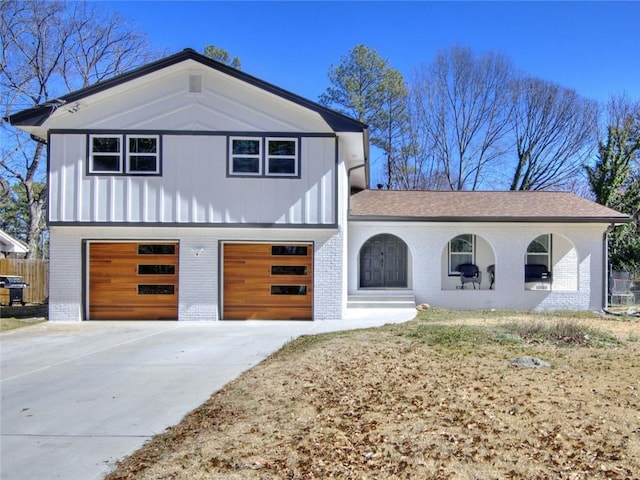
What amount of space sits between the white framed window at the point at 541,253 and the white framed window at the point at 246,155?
10.8 metres

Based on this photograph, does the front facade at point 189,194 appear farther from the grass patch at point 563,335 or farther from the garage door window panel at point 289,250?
the grass patch at point 563,335

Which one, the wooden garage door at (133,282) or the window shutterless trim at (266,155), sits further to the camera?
the wooden garage door at (133,282)

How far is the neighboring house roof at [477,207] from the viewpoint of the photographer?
53.8 ft

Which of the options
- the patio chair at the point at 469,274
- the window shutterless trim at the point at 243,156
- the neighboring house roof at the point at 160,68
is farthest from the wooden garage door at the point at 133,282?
the patio chair at the point at 469,274

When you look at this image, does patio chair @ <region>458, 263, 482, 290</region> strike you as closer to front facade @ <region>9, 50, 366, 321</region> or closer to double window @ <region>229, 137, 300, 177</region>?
front facade @ <region>9, 50, 366, 321</region>

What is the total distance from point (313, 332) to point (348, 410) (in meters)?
6.11

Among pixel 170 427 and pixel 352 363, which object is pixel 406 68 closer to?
pixel 352 363

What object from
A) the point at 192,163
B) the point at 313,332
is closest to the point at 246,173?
the point at 192,163

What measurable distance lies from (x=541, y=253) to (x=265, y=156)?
36.5ft

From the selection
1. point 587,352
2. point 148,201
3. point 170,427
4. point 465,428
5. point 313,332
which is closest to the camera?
point 465,428

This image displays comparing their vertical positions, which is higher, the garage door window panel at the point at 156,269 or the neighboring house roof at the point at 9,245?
the neighboring house roof at the point at 9,245

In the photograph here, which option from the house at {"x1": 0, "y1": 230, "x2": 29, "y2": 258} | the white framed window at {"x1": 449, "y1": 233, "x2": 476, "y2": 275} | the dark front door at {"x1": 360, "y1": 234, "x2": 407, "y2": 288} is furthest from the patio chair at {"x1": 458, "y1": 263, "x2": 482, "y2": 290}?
the house at {"x1": 0, "y1": 230, "x2": 29, "y2": 258}

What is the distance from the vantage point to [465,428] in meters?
4.95

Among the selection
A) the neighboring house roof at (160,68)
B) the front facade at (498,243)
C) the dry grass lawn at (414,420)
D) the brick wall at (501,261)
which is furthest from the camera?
the brick wall at (501,261)
